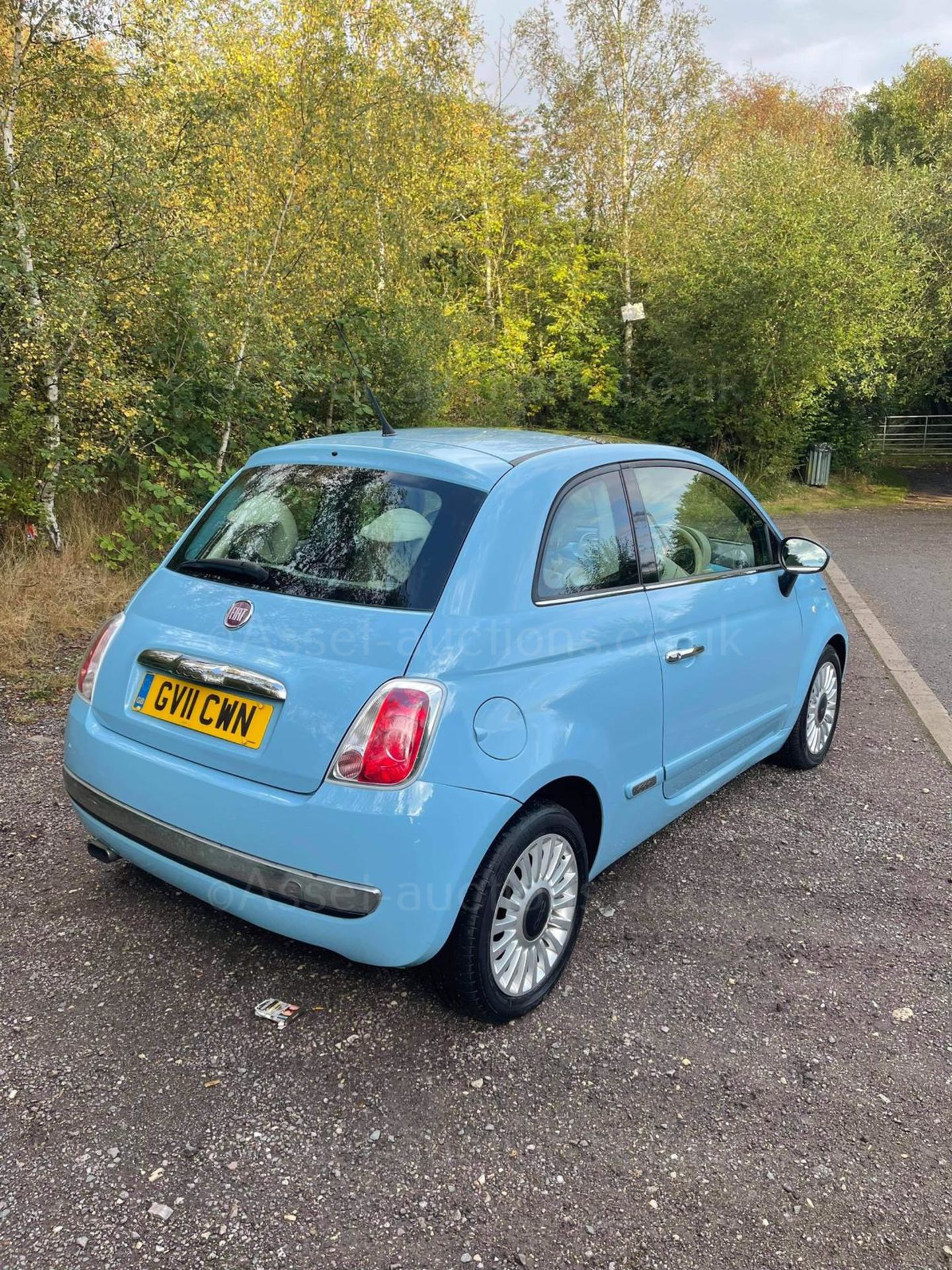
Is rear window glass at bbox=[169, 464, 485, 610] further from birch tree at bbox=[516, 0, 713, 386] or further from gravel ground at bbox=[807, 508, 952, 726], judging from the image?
birch tree at bbox=[516, 0, 713, 386]

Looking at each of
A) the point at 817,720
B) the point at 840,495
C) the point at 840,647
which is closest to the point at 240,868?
the point at 817,720

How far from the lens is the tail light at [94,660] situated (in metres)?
2.81

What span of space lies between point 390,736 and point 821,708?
315 cm

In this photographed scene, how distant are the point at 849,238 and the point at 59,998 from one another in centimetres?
1673

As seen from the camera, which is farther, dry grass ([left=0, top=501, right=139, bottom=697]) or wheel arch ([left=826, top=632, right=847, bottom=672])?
dry grass ([left=0, top=501, right=139, bottom=697])

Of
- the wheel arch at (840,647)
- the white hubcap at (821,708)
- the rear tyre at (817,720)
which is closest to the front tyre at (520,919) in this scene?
the rear tyre at (817,720)

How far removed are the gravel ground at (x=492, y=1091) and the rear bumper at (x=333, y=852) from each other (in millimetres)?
409

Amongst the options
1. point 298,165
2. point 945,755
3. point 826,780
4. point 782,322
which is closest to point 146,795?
point 826,780

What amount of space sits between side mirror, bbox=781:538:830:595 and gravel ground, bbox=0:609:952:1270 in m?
1.36

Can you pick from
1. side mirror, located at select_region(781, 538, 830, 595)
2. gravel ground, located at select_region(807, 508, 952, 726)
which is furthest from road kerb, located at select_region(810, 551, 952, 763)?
side mirror, located at select_region(781, 538, 830, 595)

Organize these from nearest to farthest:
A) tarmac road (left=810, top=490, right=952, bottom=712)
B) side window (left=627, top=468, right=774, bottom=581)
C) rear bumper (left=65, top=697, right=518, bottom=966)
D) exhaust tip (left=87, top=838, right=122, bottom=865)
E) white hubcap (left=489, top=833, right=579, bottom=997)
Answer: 1. rear bumper (left=65, top=697, right=518, bottom=966)
2. white hubcap (left=489, top=833, right=579, bottom=997)
3. exhaust tip (left=87, top=838, right=122, bottom=865)
4. side window (left=627, top=468, right=774, bottom=581)
5. tarmac road (left=810, top=490, right=952, bottom=712)

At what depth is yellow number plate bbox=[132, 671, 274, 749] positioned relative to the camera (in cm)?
238

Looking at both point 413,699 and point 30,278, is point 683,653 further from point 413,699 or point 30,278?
point 30,278

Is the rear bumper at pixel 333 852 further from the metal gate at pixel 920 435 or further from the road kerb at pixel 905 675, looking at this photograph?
the metal gate at pixel 920 435
